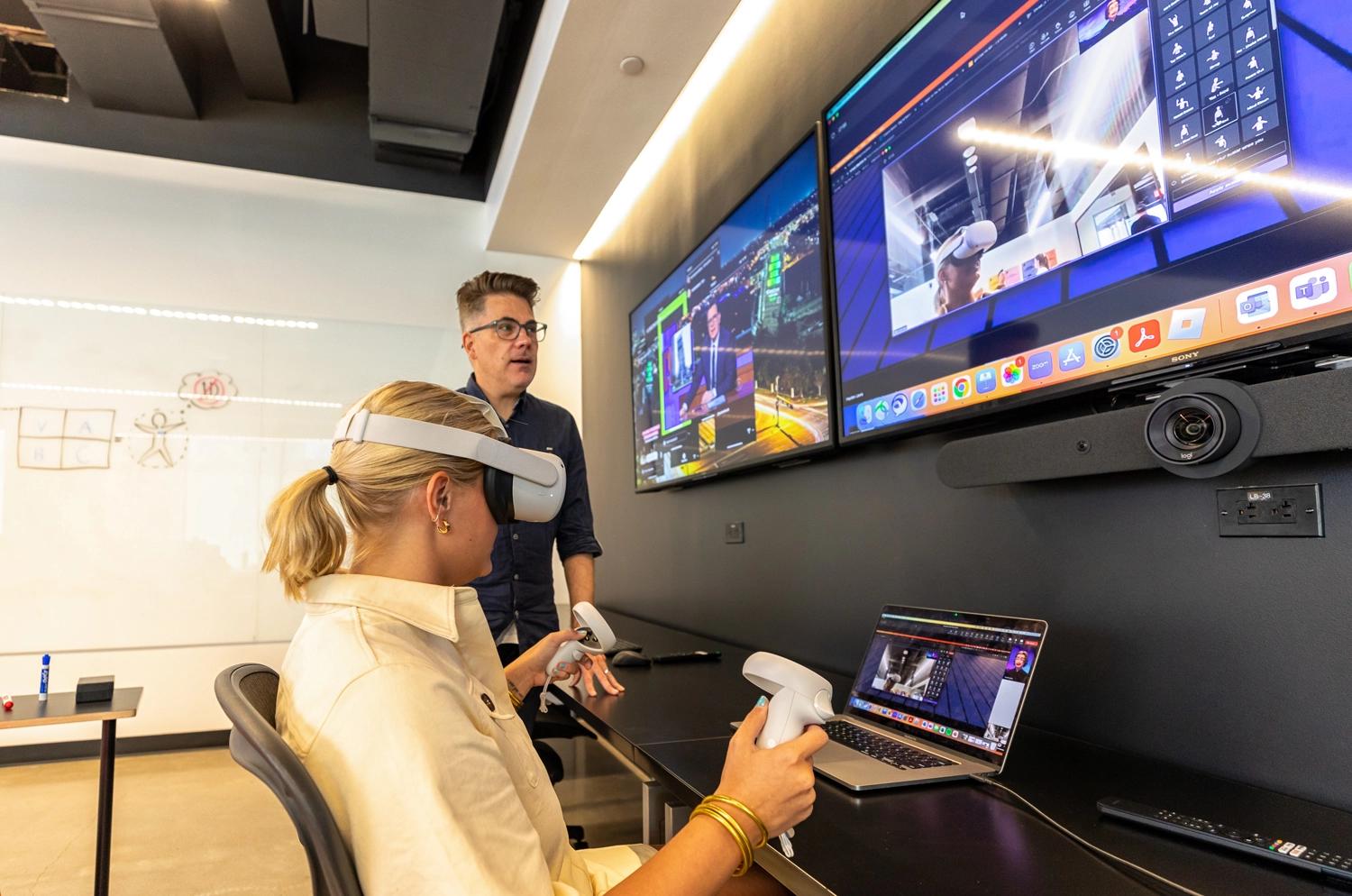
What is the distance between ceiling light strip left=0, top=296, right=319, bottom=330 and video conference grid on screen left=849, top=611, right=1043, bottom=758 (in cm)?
435

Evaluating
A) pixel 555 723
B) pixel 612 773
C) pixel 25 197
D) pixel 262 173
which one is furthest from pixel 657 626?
pixel 25 197

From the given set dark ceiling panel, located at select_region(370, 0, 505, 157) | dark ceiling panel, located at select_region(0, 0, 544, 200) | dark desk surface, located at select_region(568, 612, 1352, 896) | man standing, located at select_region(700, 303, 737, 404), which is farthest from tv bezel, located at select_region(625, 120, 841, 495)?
dark ceiling panel, located at select_region(0, 0, 544, 200)

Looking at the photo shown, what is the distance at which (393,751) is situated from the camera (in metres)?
0.74

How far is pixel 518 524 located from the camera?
2.33m

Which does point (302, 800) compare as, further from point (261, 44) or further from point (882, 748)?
point (261, 44)

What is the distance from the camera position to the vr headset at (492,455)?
39.5 inches

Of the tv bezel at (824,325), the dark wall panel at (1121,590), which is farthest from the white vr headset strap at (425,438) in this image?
the tv bezel at (824,325)

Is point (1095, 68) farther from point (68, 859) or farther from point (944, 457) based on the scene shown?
point (68, 859)

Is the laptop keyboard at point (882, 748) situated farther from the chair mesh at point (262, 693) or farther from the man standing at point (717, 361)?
the man standing at point (717, 361)

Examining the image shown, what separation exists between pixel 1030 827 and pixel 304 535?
3.20 feet

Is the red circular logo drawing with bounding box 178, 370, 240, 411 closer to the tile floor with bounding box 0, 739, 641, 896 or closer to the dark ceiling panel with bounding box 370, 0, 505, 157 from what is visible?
the dark ceiling panel with bounding box 370, 0, 505, 157

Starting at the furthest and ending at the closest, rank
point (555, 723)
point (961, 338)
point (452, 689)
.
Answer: point (555, 723), point (961, 338), point (452, 689)

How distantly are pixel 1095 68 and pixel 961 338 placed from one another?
0.50m

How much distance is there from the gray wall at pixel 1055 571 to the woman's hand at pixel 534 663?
81cm
